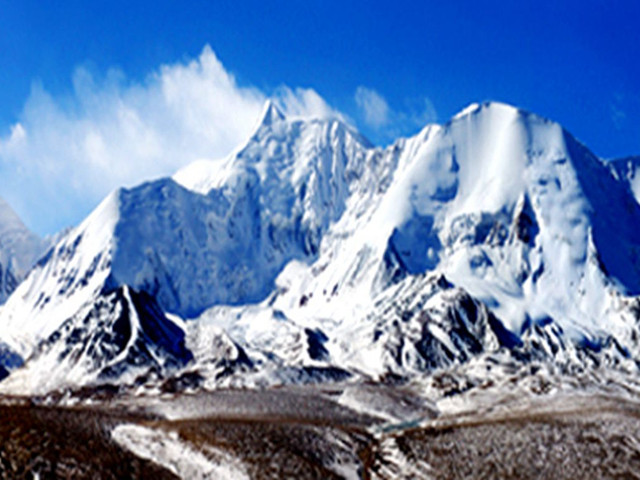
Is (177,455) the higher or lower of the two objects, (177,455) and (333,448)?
the lower

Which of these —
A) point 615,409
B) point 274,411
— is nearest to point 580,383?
point 615,409

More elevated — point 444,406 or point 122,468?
point 444,406

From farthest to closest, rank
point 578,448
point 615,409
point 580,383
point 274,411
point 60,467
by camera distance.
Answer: point 580,383
point 274,411
point 615,409
point 578,448
point 60,467

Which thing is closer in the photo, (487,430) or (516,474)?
(516,474)

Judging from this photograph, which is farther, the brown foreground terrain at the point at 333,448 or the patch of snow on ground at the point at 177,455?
the patch of snow on ground at the point at 177,455

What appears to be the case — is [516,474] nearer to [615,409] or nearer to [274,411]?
[615,409]

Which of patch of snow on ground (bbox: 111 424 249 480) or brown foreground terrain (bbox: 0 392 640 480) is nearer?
brown foreground terrain (bbox: 0 392 640 480)

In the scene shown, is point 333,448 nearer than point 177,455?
No

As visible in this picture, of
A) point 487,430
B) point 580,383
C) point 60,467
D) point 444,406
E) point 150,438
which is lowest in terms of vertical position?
point 60,467
